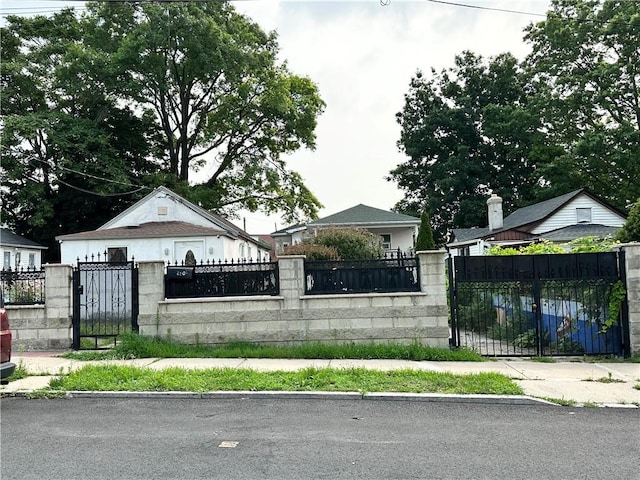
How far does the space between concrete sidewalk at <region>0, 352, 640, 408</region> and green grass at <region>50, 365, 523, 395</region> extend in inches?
12.1

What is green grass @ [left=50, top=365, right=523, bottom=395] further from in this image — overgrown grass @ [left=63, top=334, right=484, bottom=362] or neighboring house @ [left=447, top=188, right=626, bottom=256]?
neighboring house @ [left=447, top=188, right=626, bottom=256]

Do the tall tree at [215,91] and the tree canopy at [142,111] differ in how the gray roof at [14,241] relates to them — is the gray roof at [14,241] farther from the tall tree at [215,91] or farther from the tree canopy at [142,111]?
the tall tree at [215,91]

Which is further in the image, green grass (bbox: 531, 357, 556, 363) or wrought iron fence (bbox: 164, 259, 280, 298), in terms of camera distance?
wrought iron fence (bbox: 164, 259, 280, 298)

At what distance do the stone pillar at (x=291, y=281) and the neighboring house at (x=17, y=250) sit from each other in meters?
24.6

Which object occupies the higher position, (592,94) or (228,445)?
(592,94)

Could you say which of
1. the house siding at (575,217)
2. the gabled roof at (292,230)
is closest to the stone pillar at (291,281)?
the house siding at (575,217)

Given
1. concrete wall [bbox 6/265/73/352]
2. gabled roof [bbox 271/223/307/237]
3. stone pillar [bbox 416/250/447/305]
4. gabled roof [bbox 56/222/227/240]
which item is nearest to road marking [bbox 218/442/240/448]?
stone pillar [bbox 416/250/447/305]

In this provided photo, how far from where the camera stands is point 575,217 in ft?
94.2

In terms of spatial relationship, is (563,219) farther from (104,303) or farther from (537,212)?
(104,303)

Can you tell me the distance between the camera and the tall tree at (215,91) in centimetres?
3212

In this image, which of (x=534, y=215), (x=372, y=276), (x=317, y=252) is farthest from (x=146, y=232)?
(x=534, y=215)

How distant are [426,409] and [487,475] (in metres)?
2.25

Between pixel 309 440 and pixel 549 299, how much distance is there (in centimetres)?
681

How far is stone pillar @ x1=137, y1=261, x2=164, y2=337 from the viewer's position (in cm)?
1048
